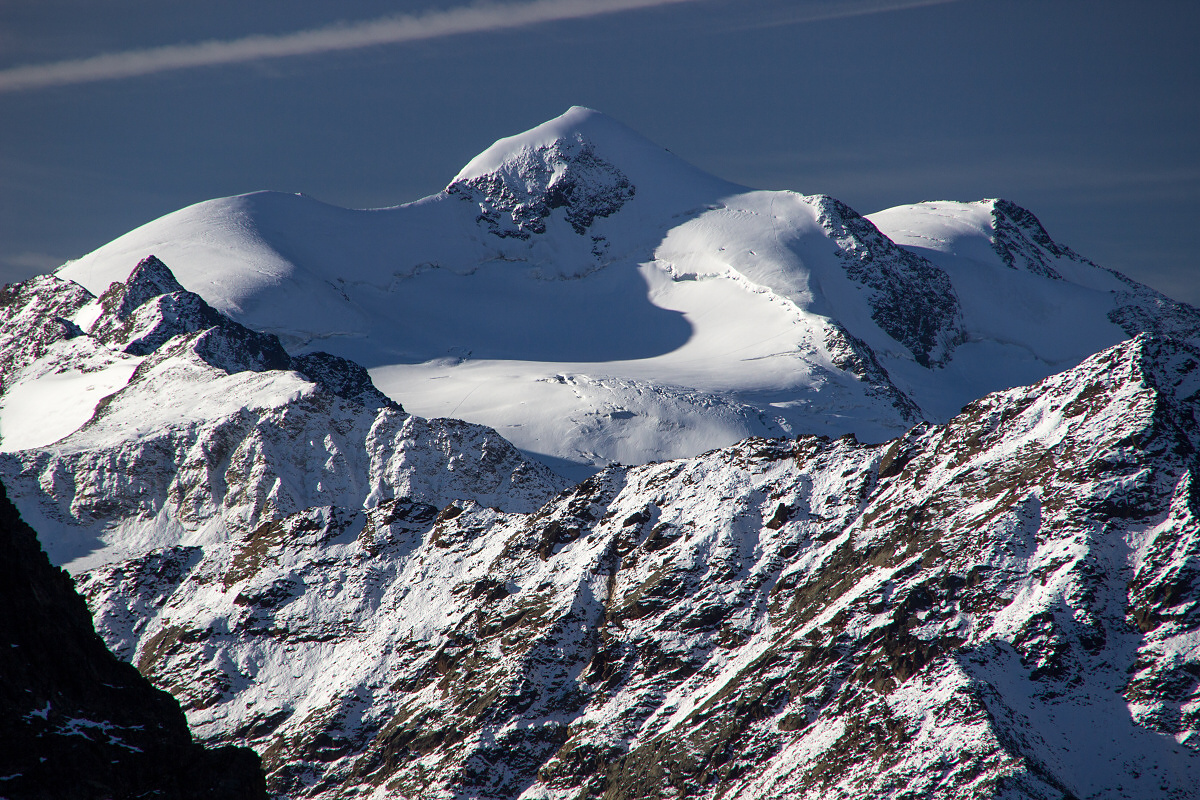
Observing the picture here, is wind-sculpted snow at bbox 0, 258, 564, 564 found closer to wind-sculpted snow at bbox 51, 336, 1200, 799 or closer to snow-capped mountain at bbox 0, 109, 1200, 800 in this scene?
snow-capped mountain at bbox 0, 109, 1200, 800

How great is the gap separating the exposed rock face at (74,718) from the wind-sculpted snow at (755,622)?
147 feet

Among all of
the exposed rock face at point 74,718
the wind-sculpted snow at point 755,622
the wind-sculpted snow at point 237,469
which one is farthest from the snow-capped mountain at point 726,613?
the exposed rock face at point 74,718

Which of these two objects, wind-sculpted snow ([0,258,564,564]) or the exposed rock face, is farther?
wind-sculpted snow ([0,258,564,564])

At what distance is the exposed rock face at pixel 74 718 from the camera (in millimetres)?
52750

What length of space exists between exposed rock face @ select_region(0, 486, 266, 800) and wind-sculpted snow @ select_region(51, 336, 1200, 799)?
147 ft

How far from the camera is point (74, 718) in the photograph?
184 ft

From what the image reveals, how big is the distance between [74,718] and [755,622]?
64.7 m

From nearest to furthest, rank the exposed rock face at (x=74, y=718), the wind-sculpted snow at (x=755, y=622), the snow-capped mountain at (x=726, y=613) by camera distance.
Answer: the exposed rock face at (x=74, y=718) < the wind-sculpted snow at (x=755, y=622) < the snow-capped mountain at (x=726, y=613)

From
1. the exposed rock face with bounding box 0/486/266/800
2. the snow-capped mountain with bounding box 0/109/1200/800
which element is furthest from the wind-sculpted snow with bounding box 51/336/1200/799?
the exposed rock face with bounding box 0/486/266/800

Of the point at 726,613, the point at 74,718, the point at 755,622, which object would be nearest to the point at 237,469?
the point at 726,613

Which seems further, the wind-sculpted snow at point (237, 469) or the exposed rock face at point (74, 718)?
the wind-sculpted snow at point (237, 469)

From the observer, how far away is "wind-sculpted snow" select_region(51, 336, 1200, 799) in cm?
8612

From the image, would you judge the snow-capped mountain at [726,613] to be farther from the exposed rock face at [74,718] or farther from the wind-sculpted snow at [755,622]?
the exposed rock face at [74,718]

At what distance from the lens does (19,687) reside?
55.4 m
